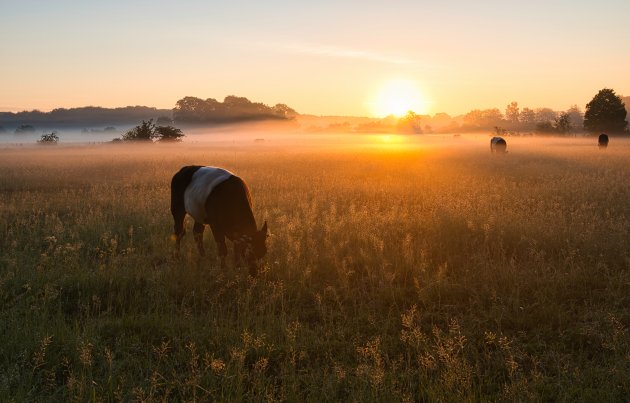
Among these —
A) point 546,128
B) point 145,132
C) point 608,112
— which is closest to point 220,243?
point 145,132

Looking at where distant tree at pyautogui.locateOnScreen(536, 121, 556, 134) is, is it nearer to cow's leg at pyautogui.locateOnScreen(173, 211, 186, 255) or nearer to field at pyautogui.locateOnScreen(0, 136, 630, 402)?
field at pyautogui.locateOnScreen(0, 136, 630, 402)

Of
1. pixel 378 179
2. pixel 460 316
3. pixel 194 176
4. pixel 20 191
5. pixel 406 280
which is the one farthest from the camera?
pixel 378 179

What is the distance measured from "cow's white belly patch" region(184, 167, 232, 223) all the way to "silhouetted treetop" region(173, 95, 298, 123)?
163200 millimetres

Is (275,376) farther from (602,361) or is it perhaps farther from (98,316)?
(602,361)

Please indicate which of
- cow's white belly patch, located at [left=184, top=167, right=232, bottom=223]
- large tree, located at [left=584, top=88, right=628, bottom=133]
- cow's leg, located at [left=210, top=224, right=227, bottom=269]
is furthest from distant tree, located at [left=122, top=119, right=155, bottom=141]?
large tree, located at [left=584, top=88, right=628, bottom=133]

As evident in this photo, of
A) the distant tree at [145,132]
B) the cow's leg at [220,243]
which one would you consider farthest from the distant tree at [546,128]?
the cow's leg at [220,243]

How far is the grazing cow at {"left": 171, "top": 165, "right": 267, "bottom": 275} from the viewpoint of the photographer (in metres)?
6.79

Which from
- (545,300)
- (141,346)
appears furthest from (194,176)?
(545,300)

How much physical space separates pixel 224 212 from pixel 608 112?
79.8 m

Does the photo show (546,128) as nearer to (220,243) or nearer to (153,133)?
(153,133)

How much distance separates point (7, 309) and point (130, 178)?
1574 cm

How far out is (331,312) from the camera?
218 inches

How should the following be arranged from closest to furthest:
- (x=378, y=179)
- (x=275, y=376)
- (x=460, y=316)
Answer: (x=275, y=376), (x=460, y=316), (x=378, y=179)

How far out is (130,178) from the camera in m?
20.4
